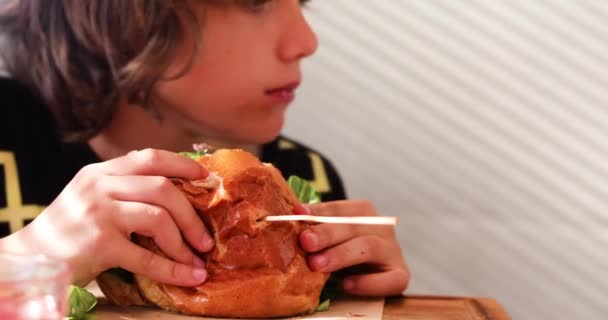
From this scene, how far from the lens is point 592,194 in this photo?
82.2 inches

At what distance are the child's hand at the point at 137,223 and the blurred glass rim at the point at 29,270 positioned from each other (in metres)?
0.27

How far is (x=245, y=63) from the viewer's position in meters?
1.35

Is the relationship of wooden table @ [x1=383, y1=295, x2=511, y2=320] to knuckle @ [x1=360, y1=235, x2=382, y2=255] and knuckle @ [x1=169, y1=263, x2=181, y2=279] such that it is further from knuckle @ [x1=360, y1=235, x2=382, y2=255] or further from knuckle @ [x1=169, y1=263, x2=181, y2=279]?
knuckle @ [x1=169, y1=263, x2=181, y2=279]

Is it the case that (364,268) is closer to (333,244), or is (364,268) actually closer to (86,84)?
(333,244)

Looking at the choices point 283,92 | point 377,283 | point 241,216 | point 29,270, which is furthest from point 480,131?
point 29,270

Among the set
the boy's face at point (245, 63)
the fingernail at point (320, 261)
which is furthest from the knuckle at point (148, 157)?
the boy's face at point (245, 63)

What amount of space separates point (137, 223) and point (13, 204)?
2.48 ft

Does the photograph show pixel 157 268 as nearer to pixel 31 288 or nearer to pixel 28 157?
pixel 31 288

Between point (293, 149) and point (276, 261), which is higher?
point (276, 261)

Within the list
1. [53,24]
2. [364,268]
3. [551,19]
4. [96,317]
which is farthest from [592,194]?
[96,317]

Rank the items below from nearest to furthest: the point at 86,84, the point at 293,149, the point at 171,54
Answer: the point at 171,54 → the point at 86,84 → the point at 293,149

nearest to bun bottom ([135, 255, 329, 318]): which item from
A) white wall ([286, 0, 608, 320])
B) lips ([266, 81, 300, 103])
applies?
lips ([266, 81, 300, 103])

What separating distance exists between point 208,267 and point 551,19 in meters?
1.43

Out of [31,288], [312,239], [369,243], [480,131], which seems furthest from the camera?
[480,131]
